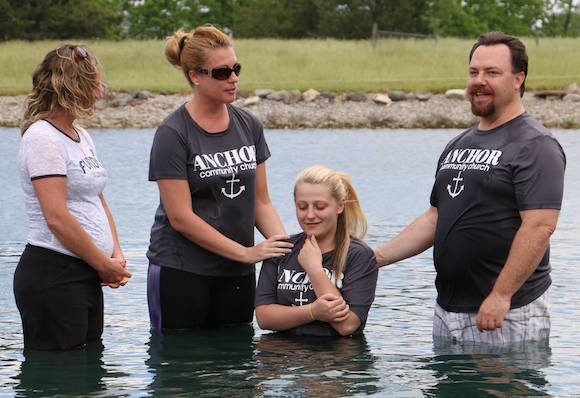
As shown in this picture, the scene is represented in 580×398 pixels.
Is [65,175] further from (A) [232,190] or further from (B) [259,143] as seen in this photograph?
(B) [259,143]

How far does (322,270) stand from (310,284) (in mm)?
185

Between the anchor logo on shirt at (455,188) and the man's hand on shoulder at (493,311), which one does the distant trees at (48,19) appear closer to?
the anchor logo on shirt at (455,188)

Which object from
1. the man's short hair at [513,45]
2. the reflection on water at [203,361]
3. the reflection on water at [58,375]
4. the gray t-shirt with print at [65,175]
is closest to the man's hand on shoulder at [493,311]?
the man's short hair at [513,45]

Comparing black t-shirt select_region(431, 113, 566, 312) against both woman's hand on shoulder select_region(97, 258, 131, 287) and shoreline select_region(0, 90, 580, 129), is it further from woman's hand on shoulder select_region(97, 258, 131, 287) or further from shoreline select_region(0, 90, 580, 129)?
shoreline select_region(0, 90, 580, 129)

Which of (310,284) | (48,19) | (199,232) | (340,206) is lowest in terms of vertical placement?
(310,284)

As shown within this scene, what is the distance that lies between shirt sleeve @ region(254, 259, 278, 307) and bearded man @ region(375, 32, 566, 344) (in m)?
0.92

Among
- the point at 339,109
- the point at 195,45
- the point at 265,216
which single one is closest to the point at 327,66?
the point at 339,109

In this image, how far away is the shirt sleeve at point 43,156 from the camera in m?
5.50

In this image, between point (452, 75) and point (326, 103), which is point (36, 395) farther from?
point (452, 75)

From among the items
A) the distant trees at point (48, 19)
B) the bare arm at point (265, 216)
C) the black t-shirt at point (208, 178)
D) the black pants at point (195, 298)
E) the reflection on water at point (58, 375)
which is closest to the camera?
the reflection on water at point (58, 375)

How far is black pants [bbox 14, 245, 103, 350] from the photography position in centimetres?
573

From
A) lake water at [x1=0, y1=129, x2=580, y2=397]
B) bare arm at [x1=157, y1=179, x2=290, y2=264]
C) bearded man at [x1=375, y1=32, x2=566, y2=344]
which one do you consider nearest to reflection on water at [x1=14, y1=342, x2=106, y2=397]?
lake water at [x1=0, y1=129, x2=580, y2=397]

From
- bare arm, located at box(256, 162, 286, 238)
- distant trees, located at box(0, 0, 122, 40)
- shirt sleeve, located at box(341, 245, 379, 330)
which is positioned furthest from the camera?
distant trees, located at box(0, 0, 122, 40)

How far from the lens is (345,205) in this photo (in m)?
6.29
